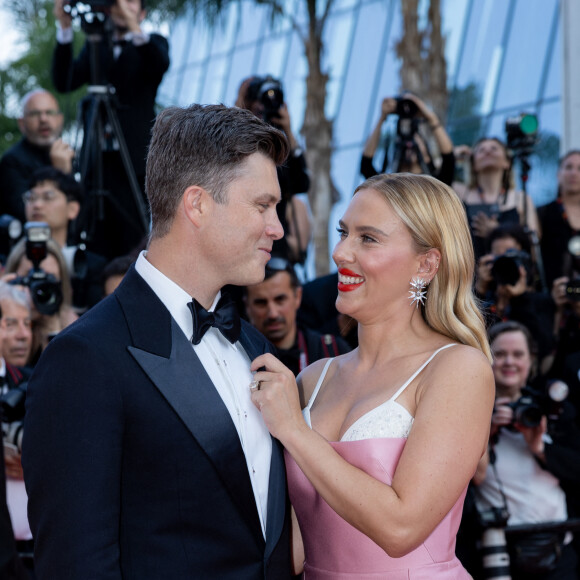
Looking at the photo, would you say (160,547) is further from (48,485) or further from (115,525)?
(48,485)

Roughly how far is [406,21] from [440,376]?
8452mm

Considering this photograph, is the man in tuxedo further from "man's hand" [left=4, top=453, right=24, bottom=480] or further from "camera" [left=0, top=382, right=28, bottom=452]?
"man's hand" [left=4, top=453, right=24, bottom=480]

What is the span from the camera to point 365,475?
2.23m

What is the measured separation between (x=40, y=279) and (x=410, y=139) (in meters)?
2.12

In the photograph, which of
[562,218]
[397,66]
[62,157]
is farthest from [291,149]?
[397,66]

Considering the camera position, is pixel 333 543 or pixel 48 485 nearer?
pixel 48 485

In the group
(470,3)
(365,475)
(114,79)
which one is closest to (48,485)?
(365,475)

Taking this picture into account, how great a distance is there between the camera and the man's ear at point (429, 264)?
103 inches

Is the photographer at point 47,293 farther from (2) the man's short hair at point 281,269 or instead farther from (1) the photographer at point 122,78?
(2) the man's short hair at point 281,269

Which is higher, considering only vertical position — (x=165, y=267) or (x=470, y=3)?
(x=470, y=3)

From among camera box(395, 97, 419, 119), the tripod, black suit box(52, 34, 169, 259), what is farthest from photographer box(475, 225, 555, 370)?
black suit box(52, 34, 169, 259)

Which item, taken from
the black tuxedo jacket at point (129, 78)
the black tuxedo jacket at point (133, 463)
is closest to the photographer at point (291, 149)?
the black tuxedo jacket at point (129, 78)

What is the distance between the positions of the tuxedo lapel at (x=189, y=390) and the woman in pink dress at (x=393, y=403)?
0.64 ft

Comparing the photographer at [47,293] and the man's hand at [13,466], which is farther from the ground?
the photographer at [47,293]
